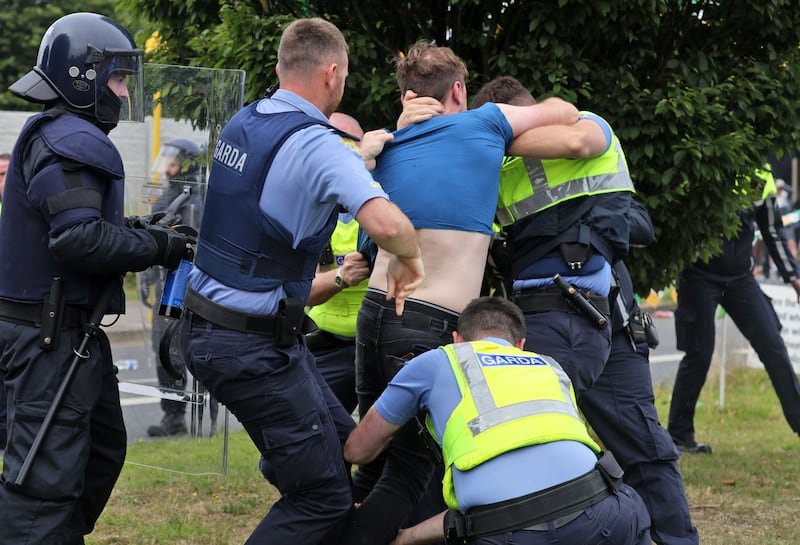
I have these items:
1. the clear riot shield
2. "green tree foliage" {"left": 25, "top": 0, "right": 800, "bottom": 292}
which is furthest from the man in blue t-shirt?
"green tree foliage" {"left": 25, "top": 0, "right": 800, "bottom": 292}

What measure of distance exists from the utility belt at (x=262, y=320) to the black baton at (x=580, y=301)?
46.7 inches

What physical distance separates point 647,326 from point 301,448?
6.57 ft

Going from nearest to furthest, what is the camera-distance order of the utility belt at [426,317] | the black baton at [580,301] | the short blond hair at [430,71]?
the utility belt at [426,317] < the short blond hair at [430,71] < the black baton at [580,301]

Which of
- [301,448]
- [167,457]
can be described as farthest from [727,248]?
[301,448]

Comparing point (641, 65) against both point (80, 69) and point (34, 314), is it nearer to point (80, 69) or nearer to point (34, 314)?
point (80, 69)

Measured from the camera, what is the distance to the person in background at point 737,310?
7582mm

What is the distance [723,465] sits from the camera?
23.4 feet

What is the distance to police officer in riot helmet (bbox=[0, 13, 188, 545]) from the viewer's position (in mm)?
3848

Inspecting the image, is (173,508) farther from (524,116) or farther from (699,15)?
(699,15)

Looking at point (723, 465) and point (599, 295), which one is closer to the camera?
point (599, 295)

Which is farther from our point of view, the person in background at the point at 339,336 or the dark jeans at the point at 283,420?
the person in background at the point at 339,336

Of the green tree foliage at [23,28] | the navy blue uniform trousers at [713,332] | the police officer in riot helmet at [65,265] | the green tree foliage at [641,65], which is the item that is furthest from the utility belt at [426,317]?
the green tree foliage at [23,28]

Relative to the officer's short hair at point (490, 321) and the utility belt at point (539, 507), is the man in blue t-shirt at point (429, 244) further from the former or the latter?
the utility belt at point (539, 507)

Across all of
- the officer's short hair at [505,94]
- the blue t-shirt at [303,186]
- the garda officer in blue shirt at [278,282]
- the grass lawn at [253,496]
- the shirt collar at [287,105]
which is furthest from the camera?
the grass lawn at [253,496]
